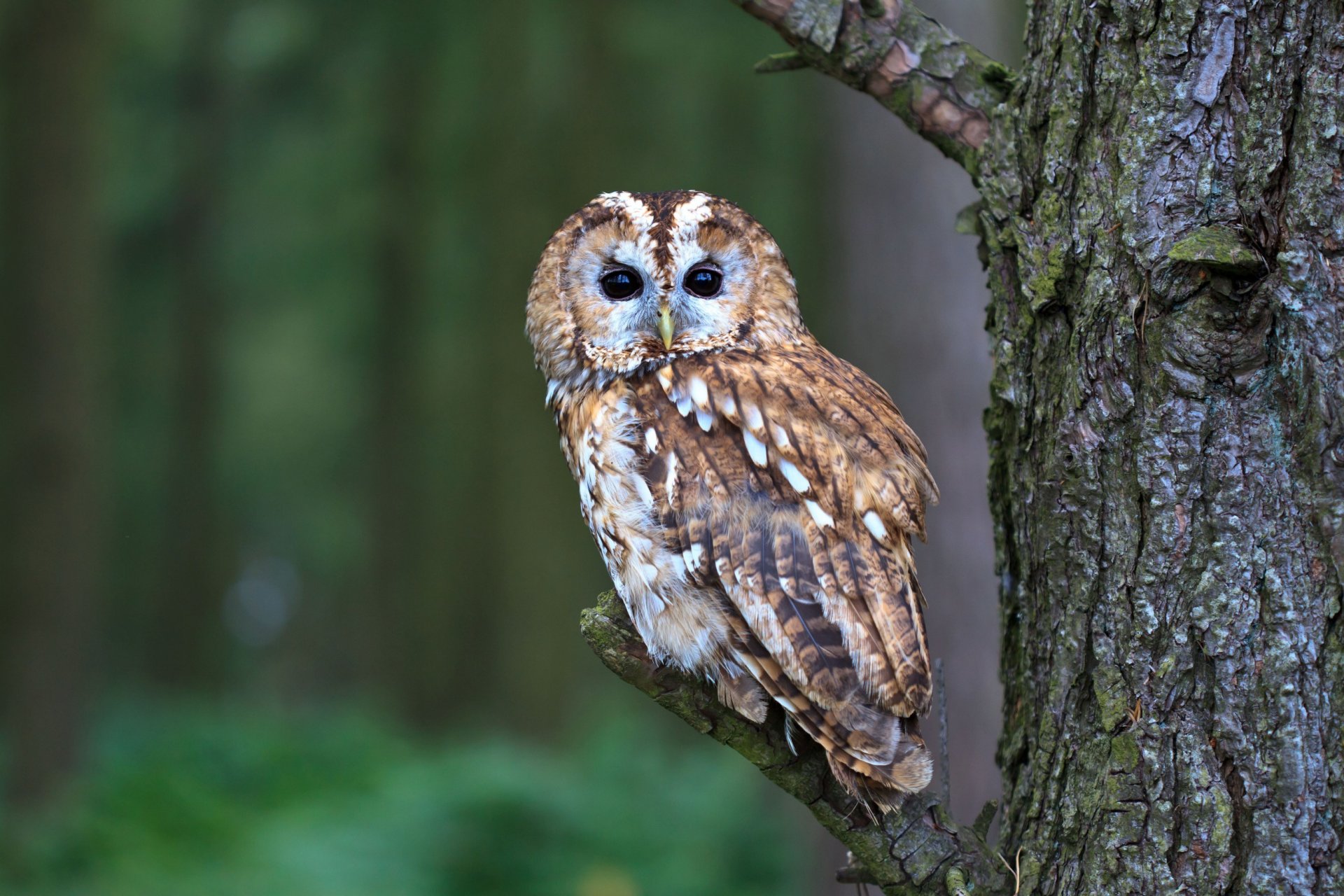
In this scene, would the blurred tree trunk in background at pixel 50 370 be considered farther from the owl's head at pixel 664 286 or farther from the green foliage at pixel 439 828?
the owl's head at pixel 664 286

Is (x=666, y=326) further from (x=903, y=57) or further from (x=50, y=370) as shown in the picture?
(x=50, y=370)

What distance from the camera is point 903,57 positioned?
7.57 feet

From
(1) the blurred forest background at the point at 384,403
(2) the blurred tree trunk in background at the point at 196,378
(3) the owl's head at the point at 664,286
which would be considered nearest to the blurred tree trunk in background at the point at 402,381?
(1) the blurred forest background at the point at 384,403

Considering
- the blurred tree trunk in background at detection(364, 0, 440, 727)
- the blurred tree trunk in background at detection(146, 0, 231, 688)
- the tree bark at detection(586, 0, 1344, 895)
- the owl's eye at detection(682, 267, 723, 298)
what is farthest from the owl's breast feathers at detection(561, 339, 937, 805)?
the blurred tree trunk in background at detection(146, 0, 231, 688)

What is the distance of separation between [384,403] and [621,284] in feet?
30.2

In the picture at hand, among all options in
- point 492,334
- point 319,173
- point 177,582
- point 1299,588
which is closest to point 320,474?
point 177,582

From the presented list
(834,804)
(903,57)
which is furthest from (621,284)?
(834,804)

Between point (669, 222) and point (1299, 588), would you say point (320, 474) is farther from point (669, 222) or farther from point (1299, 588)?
point (1299, 588)

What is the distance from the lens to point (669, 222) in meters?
2.48

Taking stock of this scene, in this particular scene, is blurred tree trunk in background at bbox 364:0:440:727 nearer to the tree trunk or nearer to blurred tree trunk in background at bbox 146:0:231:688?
blurred tree trunk in background at bbox 146:0:231:688

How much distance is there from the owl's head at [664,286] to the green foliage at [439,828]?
407cm

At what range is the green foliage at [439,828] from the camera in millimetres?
6145

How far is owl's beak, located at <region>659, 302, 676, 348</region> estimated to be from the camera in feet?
7.95

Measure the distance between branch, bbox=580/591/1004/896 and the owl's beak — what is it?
0.61m
